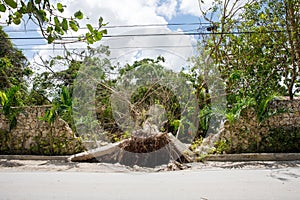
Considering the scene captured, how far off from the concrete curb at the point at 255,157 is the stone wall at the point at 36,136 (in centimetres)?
336

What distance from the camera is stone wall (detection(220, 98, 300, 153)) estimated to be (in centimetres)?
619

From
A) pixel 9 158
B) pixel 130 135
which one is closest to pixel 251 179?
pixel 130 135

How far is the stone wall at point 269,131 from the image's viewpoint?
20.3 ft

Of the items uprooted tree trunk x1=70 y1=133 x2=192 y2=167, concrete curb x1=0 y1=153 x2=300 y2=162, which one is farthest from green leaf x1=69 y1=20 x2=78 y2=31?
concrete curb x1=0 y1=153 x2=300 y2=162

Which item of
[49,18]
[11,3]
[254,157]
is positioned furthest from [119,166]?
[11,3]

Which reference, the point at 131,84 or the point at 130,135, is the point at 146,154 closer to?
the point at 130,135

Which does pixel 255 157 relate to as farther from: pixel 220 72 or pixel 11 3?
pixel 11 3

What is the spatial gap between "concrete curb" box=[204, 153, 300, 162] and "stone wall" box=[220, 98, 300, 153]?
261mm

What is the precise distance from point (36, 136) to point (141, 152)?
2907 mm

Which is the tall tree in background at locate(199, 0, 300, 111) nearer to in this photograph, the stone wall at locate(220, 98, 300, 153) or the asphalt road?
the stone wall at locate(220, 98, 300, 153)

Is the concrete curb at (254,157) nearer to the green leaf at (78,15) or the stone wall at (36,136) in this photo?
the stone wall at (36,136)

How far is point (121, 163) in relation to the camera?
19.9 feet

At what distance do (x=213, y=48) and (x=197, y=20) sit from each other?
1.07 metres

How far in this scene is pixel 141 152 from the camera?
6.18 meters
